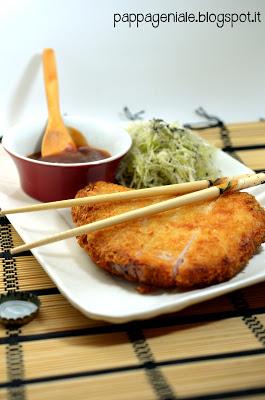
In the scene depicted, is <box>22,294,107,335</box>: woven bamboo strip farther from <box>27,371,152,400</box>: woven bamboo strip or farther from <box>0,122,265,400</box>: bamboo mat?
<box>27,371,152,400</box>: woven bamboo strip

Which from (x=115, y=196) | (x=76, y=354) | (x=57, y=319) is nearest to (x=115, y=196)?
(x=115, y=196)

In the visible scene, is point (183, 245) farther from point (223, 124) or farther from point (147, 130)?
point (223, 124)

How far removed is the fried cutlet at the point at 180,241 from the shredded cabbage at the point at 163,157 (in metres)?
0.46

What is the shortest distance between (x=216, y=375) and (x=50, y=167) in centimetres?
97

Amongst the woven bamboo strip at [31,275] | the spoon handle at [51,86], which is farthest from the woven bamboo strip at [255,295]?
the spoon handle at [51,86]

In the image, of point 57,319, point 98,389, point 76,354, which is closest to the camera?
point 98,389

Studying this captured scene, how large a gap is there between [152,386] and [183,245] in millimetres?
401

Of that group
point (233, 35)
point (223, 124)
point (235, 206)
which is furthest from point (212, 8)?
point (235, 206)

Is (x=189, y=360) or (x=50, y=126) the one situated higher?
(x=50, y=126)

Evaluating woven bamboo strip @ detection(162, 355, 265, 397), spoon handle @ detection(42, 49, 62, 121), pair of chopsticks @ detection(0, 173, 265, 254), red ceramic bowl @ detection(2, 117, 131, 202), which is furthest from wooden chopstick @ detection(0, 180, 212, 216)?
spoon handle @ detection(42, 49, 62, 121)

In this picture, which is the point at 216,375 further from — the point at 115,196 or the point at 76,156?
the point at 76,156

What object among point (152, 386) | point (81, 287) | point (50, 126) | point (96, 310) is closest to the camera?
point (152, 386)

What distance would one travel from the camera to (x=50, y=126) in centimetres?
242

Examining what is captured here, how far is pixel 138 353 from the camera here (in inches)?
61.6
